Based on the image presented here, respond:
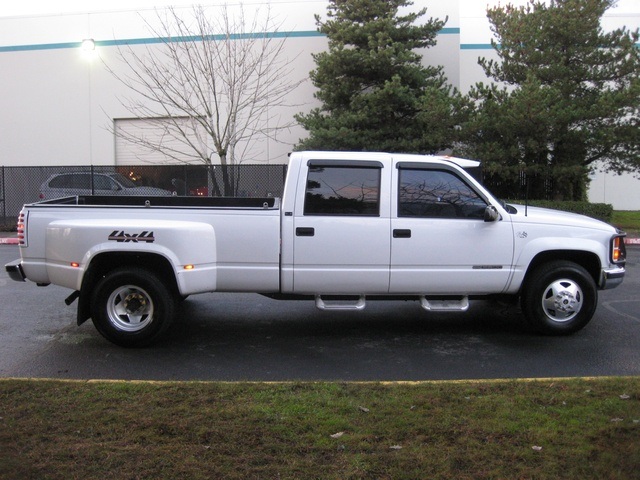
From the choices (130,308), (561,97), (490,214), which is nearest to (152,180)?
(561,97)

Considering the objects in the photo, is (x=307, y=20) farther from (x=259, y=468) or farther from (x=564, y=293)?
(x=259, y=468)

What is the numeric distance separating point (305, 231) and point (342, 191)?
59 cm

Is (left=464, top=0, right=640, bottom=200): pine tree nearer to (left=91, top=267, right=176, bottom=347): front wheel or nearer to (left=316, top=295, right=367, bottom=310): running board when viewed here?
(left=316, top=295, right=367, bottom=310): running board

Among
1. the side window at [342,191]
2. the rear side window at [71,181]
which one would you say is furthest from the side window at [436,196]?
the rear side window at [71,181]

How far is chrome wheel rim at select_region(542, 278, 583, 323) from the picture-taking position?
6.99 m

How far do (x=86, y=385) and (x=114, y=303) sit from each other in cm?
150

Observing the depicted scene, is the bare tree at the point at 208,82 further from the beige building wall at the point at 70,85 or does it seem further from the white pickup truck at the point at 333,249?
the white pickup truck at the point at 333,249

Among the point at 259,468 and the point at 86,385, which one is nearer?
the point at 259,468

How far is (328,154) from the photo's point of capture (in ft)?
23.1

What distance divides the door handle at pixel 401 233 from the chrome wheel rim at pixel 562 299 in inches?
64.7

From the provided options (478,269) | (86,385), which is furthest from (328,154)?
(86,385)

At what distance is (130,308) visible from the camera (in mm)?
6691

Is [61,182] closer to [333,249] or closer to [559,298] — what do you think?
[333,249]

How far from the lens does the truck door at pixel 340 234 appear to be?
21.9 feet
